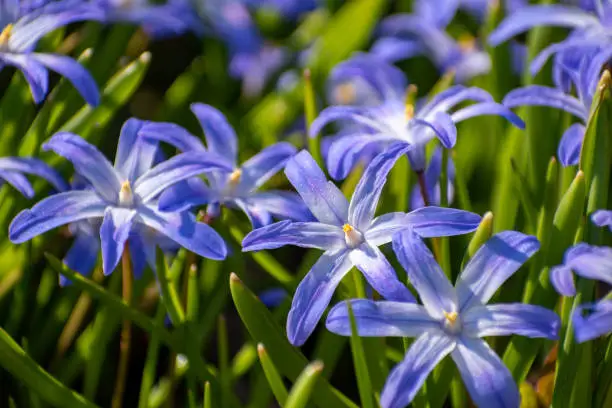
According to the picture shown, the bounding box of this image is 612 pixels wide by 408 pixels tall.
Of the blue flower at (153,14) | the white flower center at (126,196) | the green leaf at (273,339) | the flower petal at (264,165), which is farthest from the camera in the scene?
the blue flower at (153,14)

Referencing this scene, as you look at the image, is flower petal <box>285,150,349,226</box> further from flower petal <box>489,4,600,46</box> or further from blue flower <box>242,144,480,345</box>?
flower petal <box>489,4,600,46</box>

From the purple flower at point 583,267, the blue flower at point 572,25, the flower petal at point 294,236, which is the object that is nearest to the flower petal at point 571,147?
the blue flower at point 572,25

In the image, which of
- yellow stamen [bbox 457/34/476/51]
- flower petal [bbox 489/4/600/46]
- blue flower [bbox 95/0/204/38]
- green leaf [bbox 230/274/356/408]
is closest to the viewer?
green leaf [bbox 230/274/356/408]

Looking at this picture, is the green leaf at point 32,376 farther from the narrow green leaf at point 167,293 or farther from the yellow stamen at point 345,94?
the yellow stamen at point 345,94

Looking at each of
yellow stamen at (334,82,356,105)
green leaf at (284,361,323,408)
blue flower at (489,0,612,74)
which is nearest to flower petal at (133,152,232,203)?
green leaf at (284,361,323,408)

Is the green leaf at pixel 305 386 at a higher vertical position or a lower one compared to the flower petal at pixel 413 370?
lower

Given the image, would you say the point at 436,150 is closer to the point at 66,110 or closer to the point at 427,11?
the point at 66,110

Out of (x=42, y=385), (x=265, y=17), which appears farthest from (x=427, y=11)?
(x=42, y=385)
